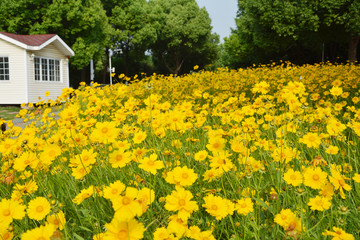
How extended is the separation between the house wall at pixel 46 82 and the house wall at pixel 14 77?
28 cm

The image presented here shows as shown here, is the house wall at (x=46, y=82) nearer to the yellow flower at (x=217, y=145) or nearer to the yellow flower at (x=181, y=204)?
the yellow flower at (x=217, y=145)

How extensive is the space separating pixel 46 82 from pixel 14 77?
1511mm

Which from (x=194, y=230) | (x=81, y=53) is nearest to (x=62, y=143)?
(x=194, y=230)

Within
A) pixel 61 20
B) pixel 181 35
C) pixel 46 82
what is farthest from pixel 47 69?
pixel 181 35

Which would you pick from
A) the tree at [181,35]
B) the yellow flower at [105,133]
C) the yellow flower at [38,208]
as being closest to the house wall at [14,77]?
the yellow flower at [105,133]

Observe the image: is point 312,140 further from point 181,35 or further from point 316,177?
point 181,35

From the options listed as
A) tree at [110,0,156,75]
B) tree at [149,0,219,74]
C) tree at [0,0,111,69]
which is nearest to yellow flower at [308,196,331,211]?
tree at [0,0,111,69]

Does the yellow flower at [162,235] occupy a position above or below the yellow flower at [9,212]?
below

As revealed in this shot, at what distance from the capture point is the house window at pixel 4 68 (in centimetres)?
1352

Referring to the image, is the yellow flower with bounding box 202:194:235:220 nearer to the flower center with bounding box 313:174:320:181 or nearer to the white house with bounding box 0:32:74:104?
the flower center with bounding box 313:174:320:181

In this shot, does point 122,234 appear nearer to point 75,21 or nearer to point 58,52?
point 58,52

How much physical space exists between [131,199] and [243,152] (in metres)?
1.00

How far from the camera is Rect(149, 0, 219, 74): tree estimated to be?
3225 centimetres

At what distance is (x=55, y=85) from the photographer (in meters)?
15.2
